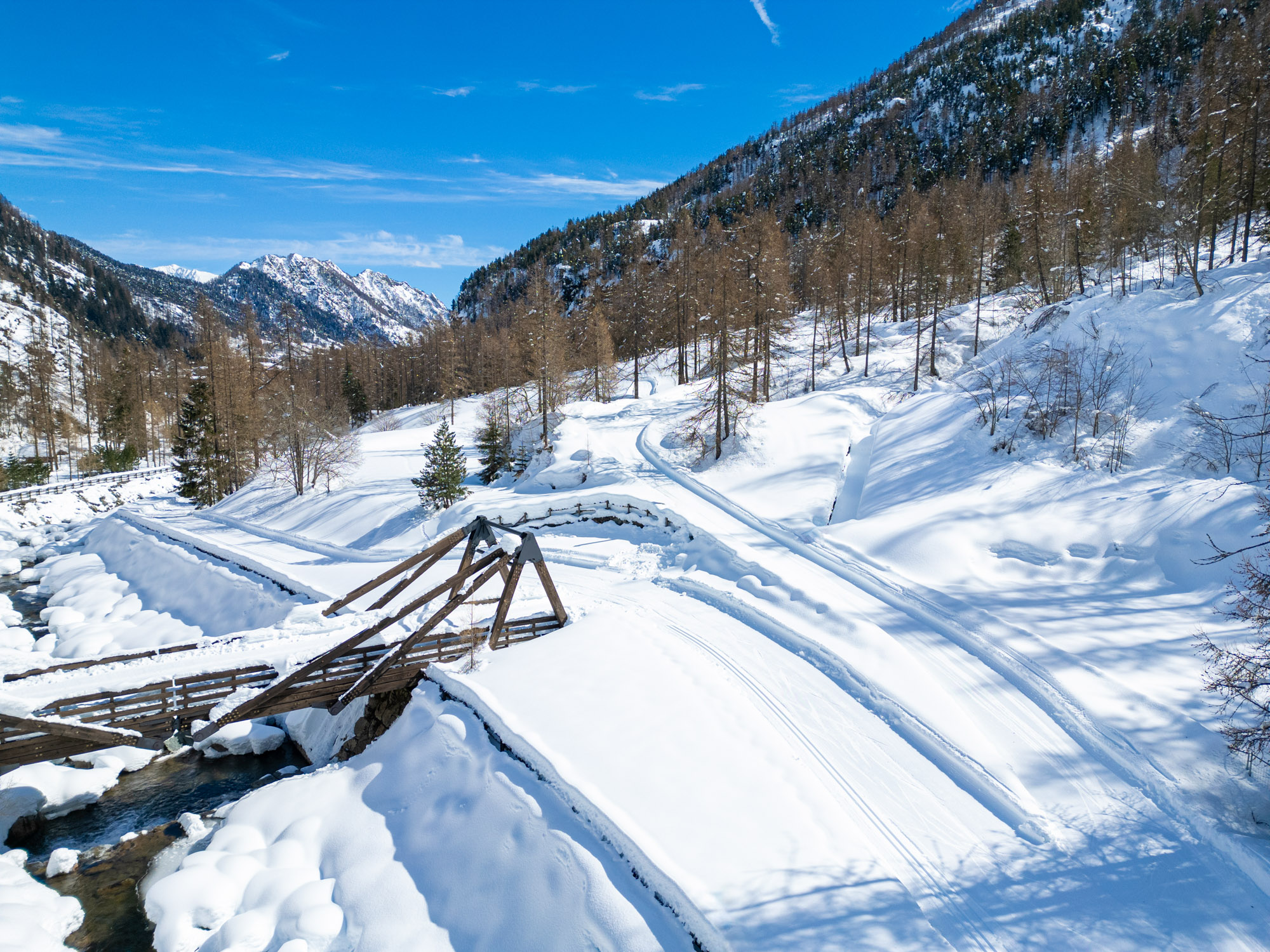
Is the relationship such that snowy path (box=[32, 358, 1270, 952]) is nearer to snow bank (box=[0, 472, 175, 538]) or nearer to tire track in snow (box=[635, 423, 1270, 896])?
tire track in snow (box=[635, 423, 1270, 896])

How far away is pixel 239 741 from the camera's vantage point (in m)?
14.9

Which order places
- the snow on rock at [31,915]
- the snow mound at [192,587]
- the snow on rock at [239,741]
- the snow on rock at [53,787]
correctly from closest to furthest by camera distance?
the snow on rock at [31,915], the snow on rock at [53,787], the snow on rock at [239,741], the snow mound at [192,587]

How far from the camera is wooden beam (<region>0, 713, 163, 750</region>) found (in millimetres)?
10734

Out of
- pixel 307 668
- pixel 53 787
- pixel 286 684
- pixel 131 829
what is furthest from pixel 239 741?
pixel 307 668

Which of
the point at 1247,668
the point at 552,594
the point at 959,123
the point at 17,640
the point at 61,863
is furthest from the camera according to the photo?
the point at 959,123

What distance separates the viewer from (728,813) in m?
8.41

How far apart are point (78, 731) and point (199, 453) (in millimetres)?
36527

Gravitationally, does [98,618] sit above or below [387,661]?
below

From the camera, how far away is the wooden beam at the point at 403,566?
15195 millimetres

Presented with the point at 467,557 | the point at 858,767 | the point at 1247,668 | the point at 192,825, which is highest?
the point at 467,557

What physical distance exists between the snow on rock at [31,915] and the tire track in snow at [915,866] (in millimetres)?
11928

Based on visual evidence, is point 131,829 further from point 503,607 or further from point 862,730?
point 862,730

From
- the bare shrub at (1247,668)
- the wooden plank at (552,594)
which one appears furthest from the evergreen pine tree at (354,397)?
the bare shrub at (1247,668)

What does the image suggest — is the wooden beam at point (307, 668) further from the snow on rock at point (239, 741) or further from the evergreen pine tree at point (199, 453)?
the evergreen pine tree at point (199, 453)
